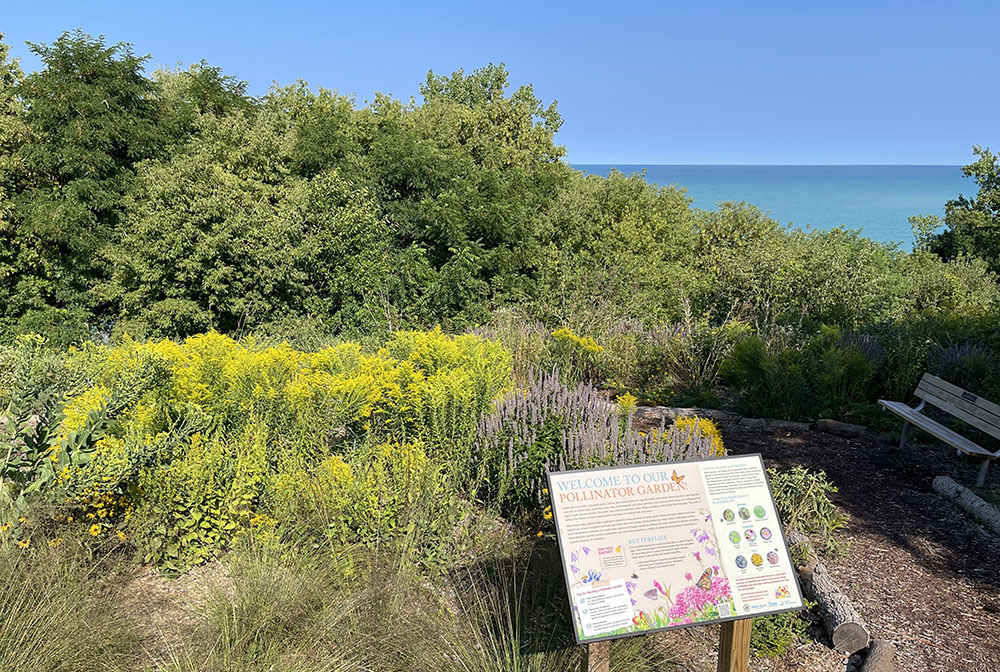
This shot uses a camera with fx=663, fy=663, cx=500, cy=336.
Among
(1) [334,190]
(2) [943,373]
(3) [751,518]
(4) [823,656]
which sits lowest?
(4) [823,656]

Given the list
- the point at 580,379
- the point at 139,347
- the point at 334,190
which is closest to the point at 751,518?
the point at 139,347

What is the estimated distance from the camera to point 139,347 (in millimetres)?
4965

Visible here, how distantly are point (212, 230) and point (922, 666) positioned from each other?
11619 mm

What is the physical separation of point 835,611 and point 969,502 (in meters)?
2.23

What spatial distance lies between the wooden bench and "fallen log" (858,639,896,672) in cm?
275

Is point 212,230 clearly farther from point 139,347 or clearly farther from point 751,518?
point 751,518

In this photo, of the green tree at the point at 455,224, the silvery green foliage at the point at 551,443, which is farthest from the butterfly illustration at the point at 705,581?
the green tree at the point at 455,224

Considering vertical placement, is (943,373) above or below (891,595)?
above

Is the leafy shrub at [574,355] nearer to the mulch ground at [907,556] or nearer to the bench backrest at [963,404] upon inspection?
the mulch ground at [907,556]

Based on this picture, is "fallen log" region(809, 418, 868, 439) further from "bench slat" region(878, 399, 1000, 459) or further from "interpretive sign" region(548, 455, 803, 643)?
"interpretive sign" region(548, 455, 803, 643)

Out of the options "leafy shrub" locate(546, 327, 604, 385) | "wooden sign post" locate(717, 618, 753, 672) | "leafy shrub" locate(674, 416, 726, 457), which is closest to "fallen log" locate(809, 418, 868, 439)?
"leafy shrub" locate(546, 327, 604, 385)

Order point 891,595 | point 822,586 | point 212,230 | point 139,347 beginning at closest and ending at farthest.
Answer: point 822,586 → point 891,595 → point 139,347 → point 212,230

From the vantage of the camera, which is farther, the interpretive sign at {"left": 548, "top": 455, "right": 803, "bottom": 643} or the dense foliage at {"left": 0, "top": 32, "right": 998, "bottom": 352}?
the dense foliage at {"left": 0, "top": 32, "right": 998, "bottom": 352}

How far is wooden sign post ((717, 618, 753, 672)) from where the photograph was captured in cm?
236
